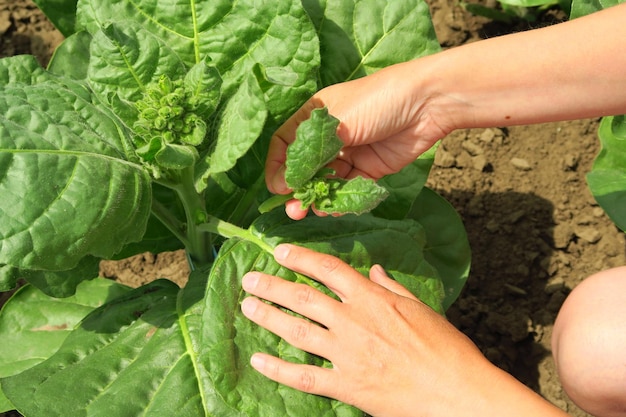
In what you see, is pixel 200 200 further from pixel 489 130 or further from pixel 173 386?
pixel 489 130

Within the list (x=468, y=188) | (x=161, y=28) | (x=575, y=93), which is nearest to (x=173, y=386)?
(x=161, y=28)

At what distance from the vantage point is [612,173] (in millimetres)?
2836

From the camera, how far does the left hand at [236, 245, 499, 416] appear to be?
1.99 m

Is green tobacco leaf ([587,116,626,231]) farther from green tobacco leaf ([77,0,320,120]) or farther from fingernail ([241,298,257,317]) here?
fingernail ([241,298,257,317])

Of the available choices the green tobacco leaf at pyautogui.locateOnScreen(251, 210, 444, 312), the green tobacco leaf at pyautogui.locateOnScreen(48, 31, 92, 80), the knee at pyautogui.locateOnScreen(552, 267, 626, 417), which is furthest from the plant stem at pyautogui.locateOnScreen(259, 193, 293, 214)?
the knee at pyautogui.locateOnScreen(552, 267, 626, 417)

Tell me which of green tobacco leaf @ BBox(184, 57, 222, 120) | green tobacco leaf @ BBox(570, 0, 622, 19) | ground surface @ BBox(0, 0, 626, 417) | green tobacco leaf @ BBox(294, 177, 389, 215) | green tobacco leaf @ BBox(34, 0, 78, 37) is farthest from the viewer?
ground surface @ BBox(0, 0, 626, 417)

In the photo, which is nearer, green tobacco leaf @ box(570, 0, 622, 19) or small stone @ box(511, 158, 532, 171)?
green tobacco leaf @ box(570, 0, 622, 19)

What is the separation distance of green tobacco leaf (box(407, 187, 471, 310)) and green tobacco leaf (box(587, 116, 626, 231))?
0.58m

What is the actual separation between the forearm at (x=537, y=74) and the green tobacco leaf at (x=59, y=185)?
3.12ft

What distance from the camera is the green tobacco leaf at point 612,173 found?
271 centimetres

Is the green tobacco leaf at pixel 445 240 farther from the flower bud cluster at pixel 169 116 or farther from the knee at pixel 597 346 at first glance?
the flower bud cluster at pixel 169 116

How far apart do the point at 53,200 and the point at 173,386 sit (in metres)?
0.69

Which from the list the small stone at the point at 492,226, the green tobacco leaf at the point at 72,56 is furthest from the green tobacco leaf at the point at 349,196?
the small stone at the point at 492,226

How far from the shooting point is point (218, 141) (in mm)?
1865
